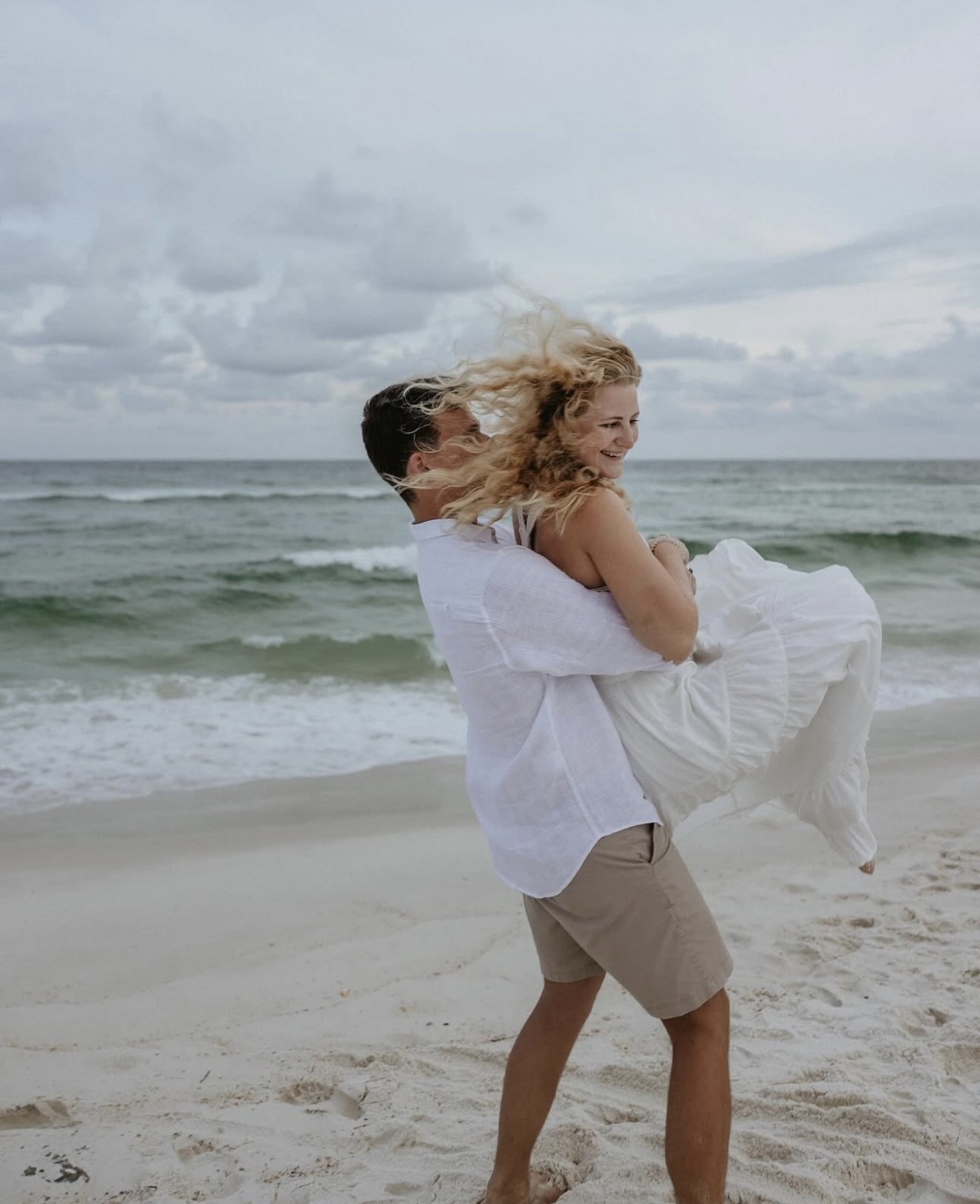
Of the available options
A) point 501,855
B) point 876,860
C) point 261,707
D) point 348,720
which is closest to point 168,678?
point 261,707

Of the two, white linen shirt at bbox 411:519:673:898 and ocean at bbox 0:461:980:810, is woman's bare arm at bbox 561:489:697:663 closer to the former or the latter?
white linen shirt at bbox 411:519:673:898

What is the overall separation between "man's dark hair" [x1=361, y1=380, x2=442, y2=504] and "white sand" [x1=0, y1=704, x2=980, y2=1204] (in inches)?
73.8

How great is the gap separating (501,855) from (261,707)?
6.92m

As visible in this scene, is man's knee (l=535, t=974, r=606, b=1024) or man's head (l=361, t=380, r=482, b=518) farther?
man's knee (l=535, t=974, r=606, b=1024)

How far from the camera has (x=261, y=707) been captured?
29.4ft

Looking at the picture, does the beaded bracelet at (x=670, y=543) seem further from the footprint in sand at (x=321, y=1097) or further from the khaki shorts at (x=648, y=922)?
the footprint in sand at (x=321, y=1097)

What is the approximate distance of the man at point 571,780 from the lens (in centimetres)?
213

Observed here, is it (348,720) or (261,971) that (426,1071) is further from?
(348,720)

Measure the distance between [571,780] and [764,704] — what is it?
0.45 m

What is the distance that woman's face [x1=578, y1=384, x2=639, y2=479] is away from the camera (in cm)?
222

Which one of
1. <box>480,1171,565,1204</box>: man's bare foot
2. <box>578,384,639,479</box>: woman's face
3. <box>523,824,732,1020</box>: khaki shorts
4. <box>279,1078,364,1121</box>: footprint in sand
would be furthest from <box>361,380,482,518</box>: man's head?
<box>279,1078,364,1121</box>: footprint in sand

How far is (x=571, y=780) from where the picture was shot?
2182 mm

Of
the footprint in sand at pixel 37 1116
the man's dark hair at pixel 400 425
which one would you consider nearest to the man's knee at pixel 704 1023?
the man's dark hair at pixel 400 425

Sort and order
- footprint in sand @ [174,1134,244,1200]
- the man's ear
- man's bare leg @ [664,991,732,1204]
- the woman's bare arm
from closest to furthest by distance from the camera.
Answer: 1. the woman's bare arm
2. man's bare leg @ [664,991,732,1204]
3. the man's ear
4. footprint in sand @ [174,1134,244,1200]
